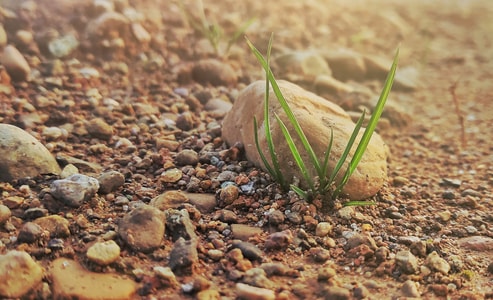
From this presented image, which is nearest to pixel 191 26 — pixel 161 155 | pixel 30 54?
pixel 30 54

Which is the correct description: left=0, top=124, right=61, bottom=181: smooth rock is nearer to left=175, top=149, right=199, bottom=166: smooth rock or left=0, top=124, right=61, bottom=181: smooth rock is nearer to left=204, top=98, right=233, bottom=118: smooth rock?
left=175, top=149, right=199, bottom=166: smooth rock

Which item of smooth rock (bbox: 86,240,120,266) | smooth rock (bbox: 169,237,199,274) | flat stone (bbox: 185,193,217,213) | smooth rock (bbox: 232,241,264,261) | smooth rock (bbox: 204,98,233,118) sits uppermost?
smooth rock (bbox: 204,98,233,118)

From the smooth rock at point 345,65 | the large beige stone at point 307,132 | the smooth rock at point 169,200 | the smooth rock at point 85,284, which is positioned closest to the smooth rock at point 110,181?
the smooth rock at point 169,200

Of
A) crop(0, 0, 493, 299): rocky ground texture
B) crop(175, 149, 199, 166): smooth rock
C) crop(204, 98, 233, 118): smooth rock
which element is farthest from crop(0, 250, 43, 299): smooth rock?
crop(204, 98, 233, 118): smooth rock

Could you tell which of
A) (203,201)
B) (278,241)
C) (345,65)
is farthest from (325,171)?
(345,65)

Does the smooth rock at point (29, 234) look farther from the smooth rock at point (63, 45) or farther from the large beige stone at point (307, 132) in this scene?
the smooth rock at point (63, 45)

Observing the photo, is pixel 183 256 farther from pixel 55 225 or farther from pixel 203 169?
pixel 203 169
